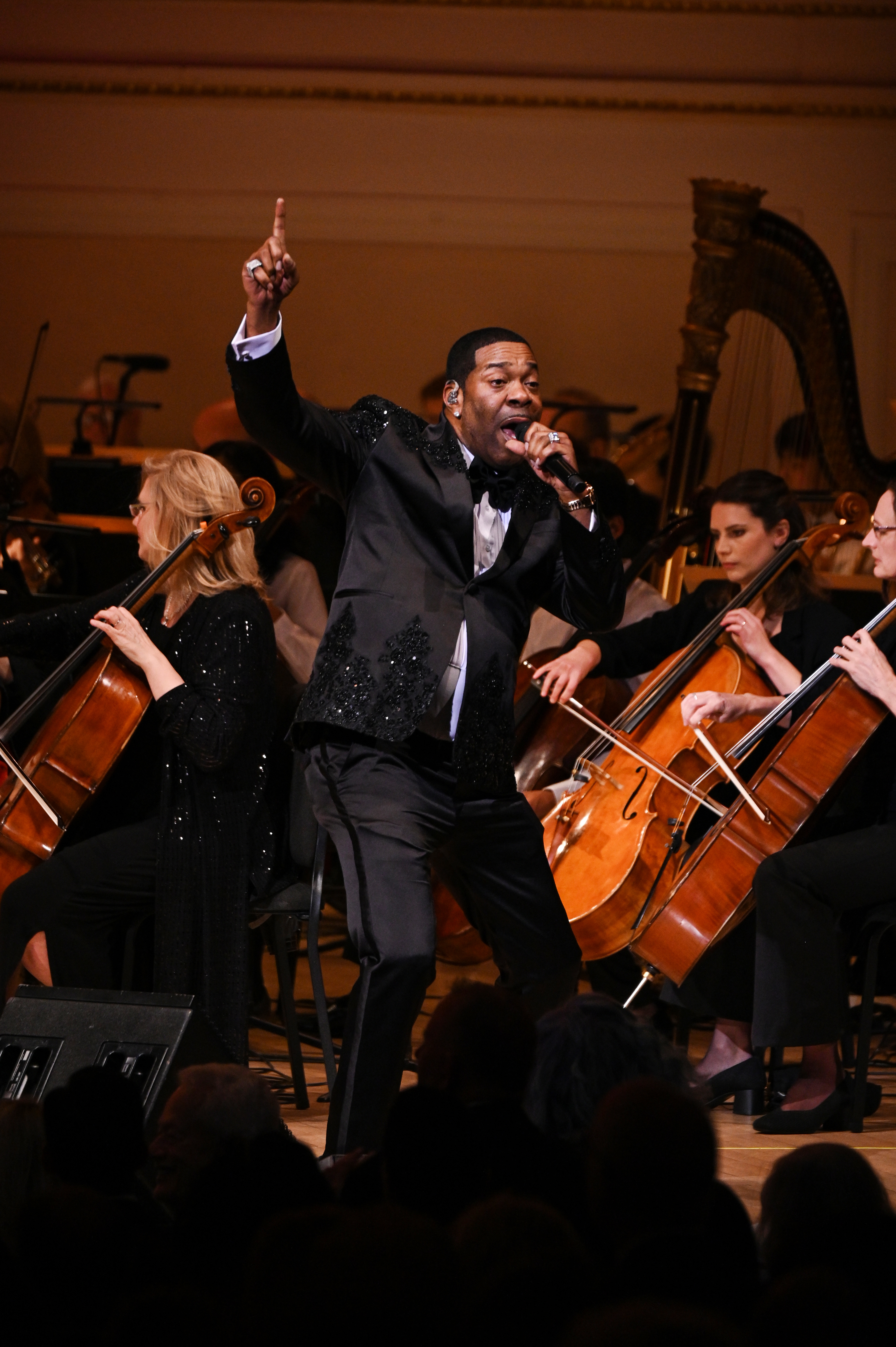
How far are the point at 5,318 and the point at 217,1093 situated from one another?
5958 millimetres

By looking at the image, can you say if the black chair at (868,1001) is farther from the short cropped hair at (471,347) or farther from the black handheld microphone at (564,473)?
the short cropped hair at (471,347)

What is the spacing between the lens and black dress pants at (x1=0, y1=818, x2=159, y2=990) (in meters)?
3.06

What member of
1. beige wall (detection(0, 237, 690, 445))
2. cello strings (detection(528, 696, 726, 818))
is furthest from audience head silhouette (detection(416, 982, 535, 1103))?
beige wall (detection(0, 237, 690, 445))

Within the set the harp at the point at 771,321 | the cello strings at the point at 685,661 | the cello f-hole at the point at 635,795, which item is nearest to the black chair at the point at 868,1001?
the cello f-hole at the point at 635,795

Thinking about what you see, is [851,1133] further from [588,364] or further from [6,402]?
[588,364]

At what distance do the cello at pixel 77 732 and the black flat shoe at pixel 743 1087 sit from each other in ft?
4.44

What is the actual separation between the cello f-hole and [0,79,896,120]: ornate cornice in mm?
4542

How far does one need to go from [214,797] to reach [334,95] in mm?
4730

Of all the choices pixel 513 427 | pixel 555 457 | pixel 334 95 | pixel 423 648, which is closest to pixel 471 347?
pixel 513 427

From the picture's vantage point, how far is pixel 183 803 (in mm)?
3109

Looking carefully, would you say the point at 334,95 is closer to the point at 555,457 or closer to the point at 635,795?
the point at 635,795

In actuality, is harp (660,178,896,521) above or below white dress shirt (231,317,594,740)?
above

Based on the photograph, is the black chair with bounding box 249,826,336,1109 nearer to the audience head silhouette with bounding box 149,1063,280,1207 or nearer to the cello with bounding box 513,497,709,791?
the cello with bounding box 513,497,709,791

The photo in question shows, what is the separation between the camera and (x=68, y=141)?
7031 millimetres
